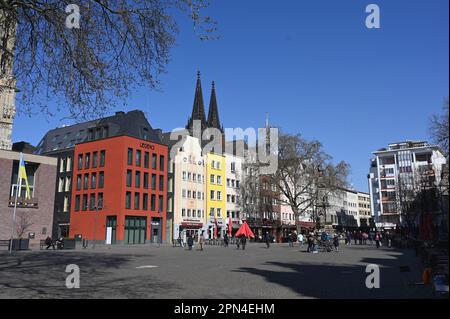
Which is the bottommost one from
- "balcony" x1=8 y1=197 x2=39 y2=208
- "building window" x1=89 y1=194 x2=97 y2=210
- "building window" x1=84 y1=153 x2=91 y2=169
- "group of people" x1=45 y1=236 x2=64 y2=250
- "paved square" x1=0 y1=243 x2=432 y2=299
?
"paved square" x1=0 y1=243 x2=432 y2=299

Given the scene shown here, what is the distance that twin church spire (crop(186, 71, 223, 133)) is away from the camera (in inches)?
4662

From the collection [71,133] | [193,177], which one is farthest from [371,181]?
[71,133]

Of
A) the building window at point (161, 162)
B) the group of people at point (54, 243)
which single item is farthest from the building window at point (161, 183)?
the group of people at point (54, 243)

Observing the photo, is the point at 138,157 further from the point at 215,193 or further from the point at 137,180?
the point at 215,193

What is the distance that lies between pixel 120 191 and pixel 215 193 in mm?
24349

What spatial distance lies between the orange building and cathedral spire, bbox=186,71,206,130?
147ft

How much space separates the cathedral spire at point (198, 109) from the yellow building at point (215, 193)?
104ft

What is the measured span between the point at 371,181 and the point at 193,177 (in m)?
78.1

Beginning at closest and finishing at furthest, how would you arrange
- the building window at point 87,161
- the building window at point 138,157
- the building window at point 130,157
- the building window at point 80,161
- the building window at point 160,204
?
the building window at point 130,157
the building window at point 138,157
the building window at point 87,161
the building window at point 80,161
the building window at point 160,204

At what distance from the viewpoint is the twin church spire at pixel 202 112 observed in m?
118

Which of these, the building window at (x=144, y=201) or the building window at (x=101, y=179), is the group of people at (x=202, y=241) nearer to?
the building window at (x=144, y=201)

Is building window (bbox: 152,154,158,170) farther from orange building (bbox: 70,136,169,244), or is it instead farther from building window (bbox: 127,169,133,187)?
building window (bbox: 127,169,133,187)

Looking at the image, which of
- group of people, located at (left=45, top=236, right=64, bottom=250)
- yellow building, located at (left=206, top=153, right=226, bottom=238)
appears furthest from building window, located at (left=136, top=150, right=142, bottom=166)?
group of people, located at (left=45, top=236, right=64, bottom=250)

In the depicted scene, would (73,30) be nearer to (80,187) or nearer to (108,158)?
(108,158)
